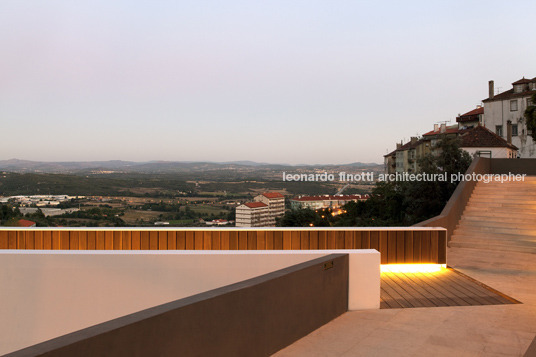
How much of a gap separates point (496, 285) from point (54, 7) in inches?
963

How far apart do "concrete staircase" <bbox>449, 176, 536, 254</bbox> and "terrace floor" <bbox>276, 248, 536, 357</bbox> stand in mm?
4323

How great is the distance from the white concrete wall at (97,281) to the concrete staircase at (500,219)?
6.01 metres

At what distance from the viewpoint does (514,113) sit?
42.0 metres

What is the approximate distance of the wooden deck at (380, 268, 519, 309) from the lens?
498 cm

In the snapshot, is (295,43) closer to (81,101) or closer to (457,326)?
(81,101)

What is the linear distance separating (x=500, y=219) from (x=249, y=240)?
25.0 ft

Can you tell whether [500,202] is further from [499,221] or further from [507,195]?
[499,221]

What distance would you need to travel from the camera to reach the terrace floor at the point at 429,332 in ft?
11.5

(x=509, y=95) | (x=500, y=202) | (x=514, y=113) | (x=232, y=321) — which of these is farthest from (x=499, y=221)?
(x=509, y=95)

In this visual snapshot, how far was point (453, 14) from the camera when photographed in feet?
83.9

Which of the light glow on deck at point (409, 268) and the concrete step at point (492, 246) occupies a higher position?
the light glow on deck at point (409, 268)

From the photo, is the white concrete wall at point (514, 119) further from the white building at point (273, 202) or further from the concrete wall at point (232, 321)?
the concrete wall at point (232, 321)

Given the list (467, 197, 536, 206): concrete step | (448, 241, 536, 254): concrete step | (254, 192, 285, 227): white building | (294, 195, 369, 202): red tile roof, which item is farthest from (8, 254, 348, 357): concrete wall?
(294, 195, 369, 202): red tile roof

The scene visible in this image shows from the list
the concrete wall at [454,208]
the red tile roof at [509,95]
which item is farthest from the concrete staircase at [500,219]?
the red tile roof at [509,95]
